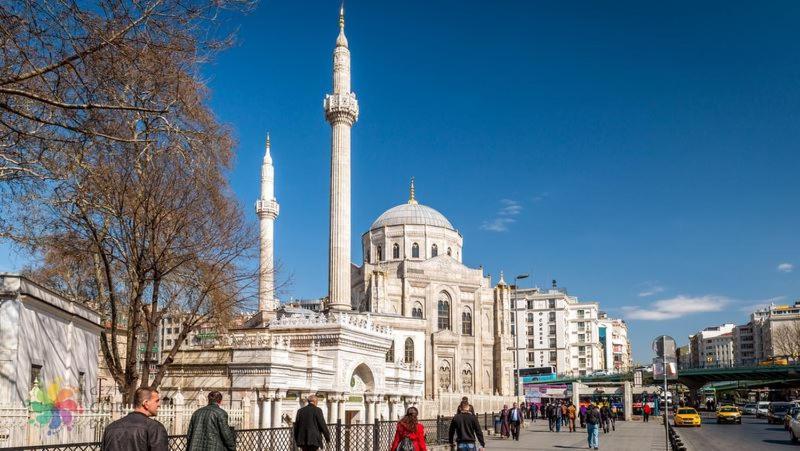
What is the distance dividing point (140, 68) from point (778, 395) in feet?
345

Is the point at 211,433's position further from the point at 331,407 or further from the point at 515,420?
the point at 515,420

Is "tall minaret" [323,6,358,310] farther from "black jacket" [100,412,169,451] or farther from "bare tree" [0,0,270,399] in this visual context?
"black jacket" [100,412,169,451]

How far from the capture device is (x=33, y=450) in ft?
27.7

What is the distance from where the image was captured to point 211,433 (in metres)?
9.13

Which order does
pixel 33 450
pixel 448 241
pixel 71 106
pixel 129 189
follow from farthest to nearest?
pixel 448 241
pixel 129 189
pixel 71 106
pixel 33 450

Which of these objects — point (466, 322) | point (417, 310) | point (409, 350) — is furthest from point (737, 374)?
point (409, 350)

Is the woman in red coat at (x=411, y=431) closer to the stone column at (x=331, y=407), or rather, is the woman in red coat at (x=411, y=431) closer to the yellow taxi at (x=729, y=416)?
the stone column at (x=331, y=407)

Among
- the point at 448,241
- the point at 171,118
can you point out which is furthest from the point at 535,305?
the point at 171,118

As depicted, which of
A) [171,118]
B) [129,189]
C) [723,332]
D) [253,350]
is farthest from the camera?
[723,332]

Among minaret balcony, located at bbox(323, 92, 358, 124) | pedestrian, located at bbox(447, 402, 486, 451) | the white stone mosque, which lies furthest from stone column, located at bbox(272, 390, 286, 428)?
minaret balcony, located at bbox(323, 92, 358, 124)

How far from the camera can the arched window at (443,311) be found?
60.7 metres

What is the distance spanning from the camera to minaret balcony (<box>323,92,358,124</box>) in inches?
1677

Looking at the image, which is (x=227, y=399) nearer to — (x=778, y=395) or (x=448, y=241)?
(x=448, y=241)

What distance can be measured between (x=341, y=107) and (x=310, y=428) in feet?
105
